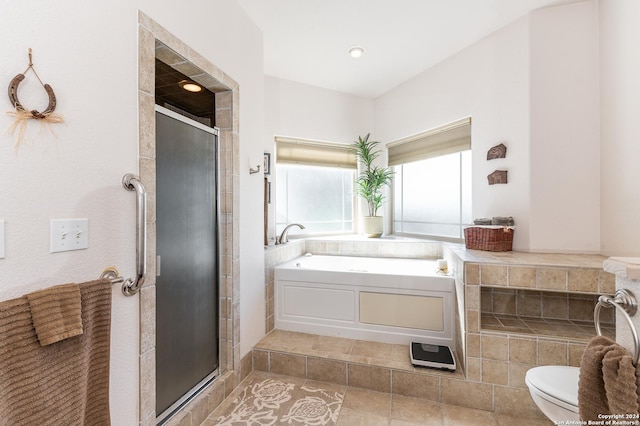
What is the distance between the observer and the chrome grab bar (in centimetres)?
121

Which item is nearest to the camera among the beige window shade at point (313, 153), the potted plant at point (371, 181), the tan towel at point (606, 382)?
the tan towel at point (606, 382)

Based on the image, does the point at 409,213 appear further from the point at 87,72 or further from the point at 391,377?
the point at 87,72

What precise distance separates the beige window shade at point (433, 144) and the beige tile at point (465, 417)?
2287 mm

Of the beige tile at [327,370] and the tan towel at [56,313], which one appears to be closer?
the tan towel at [56,313]

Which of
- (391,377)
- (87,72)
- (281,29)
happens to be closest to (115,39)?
(87,72)

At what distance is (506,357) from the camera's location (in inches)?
73.7

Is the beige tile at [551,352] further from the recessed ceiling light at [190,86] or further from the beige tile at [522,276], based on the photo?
the recessed ceiling light at [190,86]

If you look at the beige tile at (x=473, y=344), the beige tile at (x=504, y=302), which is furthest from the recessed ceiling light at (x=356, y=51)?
the beige tile at (x=473, y=344)

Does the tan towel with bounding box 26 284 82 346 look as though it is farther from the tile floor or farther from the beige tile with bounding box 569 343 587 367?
the beige tile with bounding box 569 343 587 367

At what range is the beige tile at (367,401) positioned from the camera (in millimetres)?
1919

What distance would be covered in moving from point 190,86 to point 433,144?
2610mm

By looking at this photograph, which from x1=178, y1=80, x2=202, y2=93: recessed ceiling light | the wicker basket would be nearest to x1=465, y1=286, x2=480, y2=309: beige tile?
the wicker basket

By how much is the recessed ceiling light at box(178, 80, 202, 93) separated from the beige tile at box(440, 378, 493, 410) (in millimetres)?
3106

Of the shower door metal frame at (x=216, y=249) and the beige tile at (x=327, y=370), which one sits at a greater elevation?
the shower door metal frame at (x=216, y=249)
